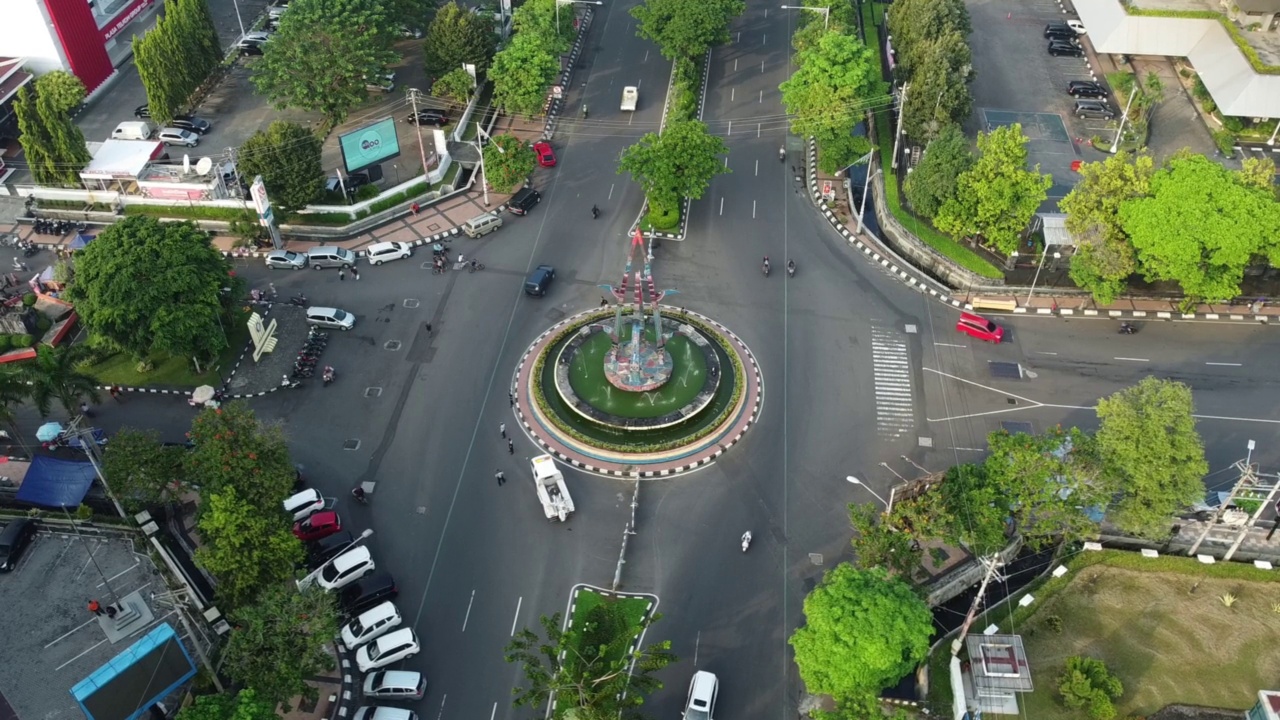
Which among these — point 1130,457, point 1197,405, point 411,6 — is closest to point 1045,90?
point 1197,405

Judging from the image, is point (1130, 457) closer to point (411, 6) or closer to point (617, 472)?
point (617, 472)

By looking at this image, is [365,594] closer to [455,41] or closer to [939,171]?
[939,171]

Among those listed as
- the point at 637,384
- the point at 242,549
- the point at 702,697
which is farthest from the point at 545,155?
→ the point at 702,697

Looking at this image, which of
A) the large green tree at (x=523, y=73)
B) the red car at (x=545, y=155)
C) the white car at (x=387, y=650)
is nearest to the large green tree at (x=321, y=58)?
the large green tree at (x=523, y=73)

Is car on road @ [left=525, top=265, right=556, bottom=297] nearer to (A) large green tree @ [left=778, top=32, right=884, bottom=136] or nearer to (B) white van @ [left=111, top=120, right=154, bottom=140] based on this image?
(A) large green tree @ [left=778, top=32, right=884, bottom=136]

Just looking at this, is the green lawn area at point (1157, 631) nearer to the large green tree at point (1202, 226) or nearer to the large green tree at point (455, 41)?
the large green tree at point (1202, 226)

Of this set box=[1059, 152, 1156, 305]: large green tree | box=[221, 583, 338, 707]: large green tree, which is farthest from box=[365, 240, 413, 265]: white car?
box=[1059, 152, 1156, 305]: large green tree

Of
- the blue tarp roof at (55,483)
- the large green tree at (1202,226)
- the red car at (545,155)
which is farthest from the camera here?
the red car at (545,155)
